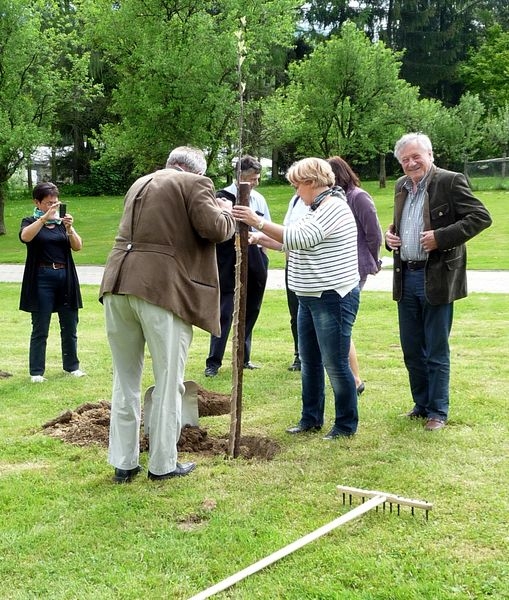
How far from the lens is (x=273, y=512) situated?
4066 millimetres

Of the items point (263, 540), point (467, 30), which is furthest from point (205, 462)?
point (467, 30)

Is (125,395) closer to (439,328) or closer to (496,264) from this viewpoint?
(439,328)

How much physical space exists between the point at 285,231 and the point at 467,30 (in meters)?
58.0

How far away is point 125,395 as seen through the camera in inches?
178

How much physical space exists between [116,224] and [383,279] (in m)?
18.1

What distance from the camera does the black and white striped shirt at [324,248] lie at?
4.95 meters

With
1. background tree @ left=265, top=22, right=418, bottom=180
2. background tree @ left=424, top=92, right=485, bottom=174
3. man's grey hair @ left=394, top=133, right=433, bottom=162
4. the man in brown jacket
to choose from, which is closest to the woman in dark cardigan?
man's grey hair @ left=394, top=133, right=433, bottom=162

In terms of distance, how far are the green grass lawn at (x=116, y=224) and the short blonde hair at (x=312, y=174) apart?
11924mm

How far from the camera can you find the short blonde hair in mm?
5035

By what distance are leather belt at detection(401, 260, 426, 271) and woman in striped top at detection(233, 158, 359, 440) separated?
1.75ft

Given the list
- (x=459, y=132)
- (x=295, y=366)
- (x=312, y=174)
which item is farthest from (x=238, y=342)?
(x=459, y=132)

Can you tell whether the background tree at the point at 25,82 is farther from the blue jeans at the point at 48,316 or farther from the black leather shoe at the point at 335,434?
the black leather shoe at the point at 335,434

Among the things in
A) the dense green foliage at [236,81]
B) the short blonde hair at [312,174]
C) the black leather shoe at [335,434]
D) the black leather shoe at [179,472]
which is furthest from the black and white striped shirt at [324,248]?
the dense green foliage at [236,81]

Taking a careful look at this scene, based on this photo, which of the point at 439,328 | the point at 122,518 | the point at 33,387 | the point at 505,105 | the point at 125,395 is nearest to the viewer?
the point at 122,518
